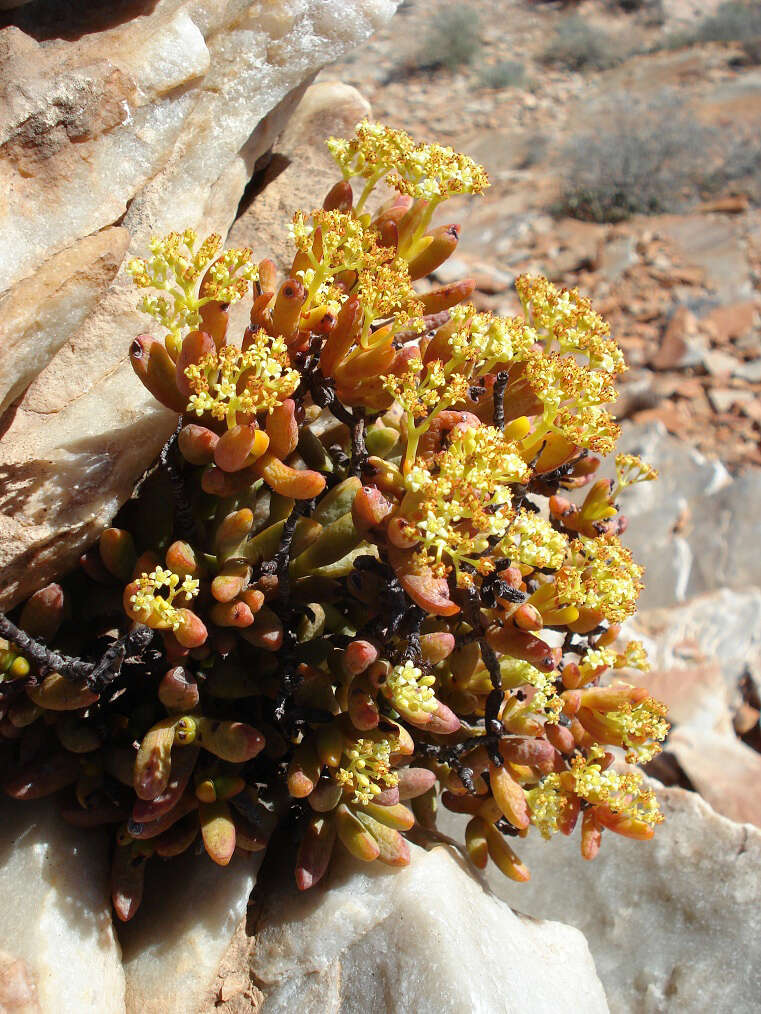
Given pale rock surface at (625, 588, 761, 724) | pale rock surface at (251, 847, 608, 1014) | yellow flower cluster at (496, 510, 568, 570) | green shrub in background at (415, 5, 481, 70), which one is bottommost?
green shrub in background at (415, 5, 481, 70)

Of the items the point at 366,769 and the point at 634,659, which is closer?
the point at 366,769

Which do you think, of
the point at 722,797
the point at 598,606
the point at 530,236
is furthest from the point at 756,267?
the point at 598,606

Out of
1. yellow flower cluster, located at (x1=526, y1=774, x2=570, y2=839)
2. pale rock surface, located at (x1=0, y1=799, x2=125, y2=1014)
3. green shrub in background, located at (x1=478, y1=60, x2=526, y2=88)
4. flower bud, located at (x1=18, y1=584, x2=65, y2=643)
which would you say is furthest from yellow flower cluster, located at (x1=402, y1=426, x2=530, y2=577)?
green shrub in background, located at (x1=478, y1=60, x2=526, y2=88)

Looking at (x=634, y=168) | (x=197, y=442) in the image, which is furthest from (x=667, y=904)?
(x=634, y=168)

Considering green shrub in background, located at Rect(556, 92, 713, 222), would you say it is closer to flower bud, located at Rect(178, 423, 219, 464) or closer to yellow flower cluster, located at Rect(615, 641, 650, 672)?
yellow flower cluster, located at Rect(615, 641, 650, 672)

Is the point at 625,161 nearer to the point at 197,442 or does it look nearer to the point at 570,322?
the point at 570,322

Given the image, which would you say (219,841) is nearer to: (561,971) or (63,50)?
(561,971)
